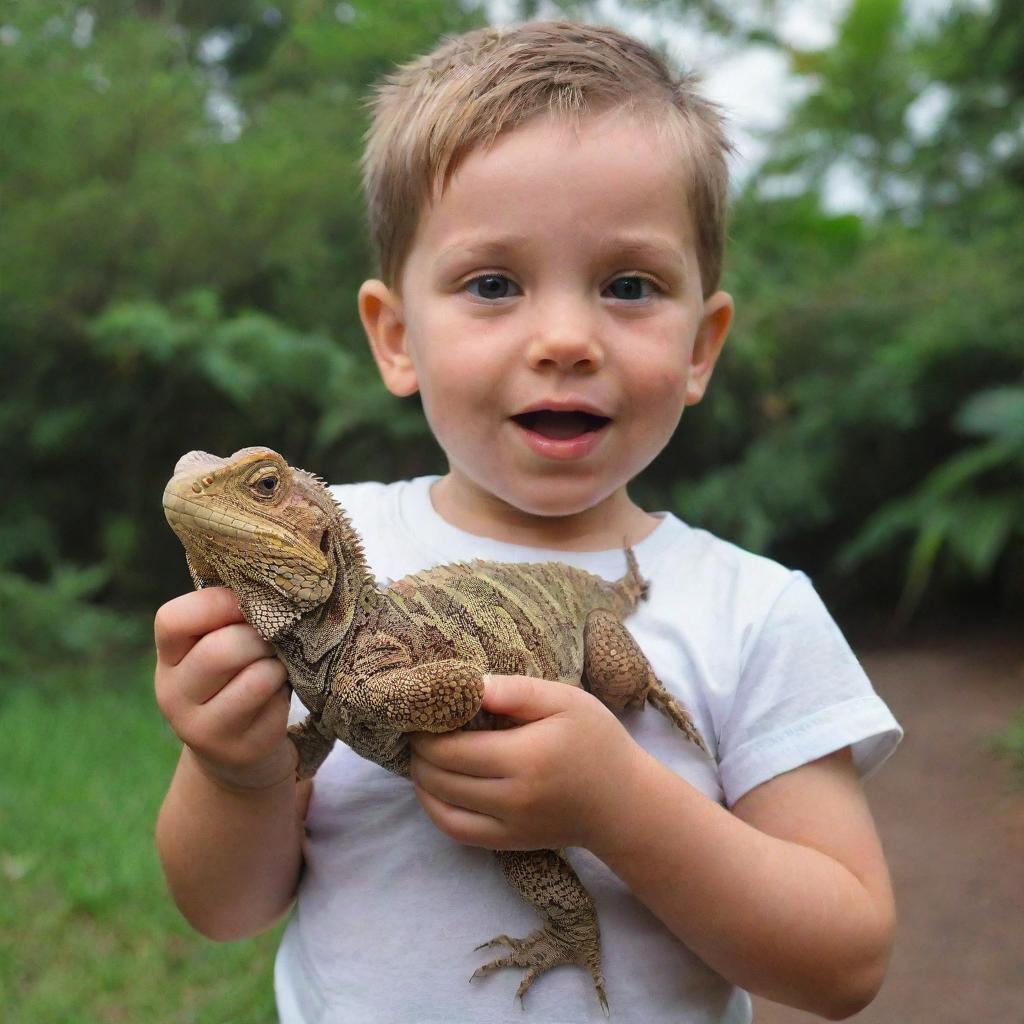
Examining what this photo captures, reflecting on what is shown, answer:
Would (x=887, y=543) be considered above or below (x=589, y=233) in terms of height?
below

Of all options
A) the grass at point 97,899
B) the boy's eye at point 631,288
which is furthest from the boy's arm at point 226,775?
the grass at point 97,899

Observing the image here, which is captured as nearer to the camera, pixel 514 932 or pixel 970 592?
pixel 514 932

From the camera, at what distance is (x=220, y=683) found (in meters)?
1.88

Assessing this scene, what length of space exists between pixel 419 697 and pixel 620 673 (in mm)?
476

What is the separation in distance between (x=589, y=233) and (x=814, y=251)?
9842 mm

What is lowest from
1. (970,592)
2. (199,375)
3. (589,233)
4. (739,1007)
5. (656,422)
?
(970,592)

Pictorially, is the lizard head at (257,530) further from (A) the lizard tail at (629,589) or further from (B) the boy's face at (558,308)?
(A) the lizard tail at (629,589)

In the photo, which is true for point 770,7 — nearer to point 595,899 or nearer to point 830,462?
point 830,462

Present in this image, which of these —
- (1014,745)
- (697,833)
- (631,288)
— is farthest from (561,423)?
(1014,745)

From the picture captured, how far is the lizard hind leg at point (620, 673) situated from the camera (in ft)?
6.82

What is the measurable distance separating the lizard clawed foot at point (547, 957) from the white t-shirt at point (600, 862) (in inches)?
1.2

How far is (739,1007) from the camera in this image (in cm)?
239

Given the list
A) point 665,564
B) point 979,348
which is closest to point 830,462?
point 979,348

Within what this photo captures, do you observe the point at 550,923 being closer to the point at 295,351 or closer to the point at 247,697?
the point at 247,697
